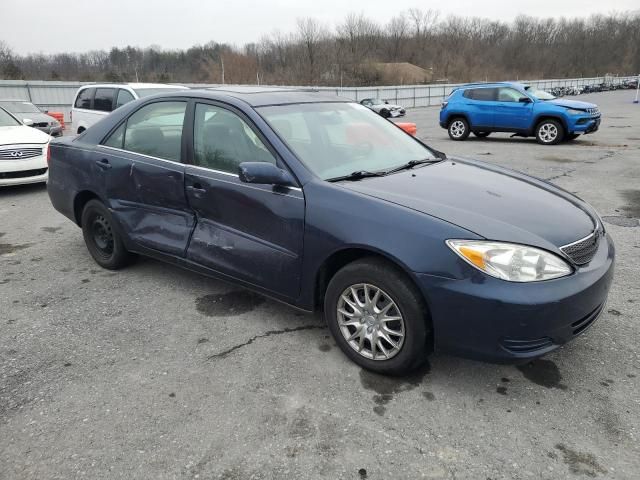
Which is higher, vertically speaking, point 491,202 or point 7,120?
point 7,120

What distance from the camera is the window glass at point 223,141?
3.40 meters

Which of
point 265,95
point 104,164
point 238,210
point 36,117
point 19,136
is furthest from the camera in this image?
point 36,117

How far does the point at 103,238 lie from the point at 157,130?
51.2 inches

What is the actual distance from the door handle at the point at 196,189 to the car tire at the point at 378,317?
124 centimetres

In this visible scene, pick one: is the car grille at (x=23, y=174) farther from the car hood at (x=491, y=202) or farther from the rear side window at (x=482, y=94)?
the rear side window at (x=482, y=94)

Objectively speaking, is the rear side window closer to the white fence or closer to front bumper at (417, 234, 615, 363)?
the white fence

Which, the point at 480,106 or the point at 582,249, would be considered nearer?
the point at 582,249

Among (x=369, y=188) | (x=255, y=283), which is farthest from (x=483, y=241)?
(x=255, y=283)

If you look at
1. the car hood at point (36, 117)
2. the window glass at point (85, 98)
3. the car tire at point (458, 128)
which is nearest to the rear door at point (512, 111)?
the car tire at point (458, 128)

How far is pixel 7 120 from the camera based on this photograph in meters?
9.21

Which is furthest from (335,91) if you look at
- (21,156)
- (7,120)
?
(21,156)

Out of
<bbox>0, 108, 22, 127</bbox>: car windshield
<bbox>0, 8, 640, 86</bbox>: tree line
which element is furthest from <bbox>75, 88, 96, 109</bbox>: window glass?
<bbox>0, 8, 640, 86</bbox>: tree line

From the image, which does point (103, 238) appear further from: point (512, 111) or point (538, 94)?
point (538, 94)

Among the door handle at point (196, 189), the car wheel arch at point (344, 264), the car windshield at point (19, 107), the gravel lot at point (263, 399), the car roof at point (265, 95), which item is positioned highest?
the car roof at point (265, 95)
